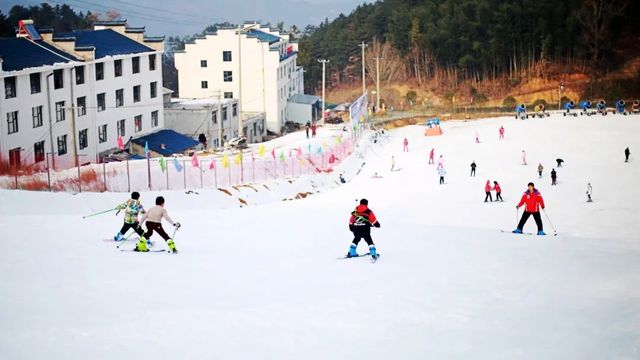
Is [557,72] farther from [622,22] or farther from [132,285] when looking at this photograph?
[132,285]

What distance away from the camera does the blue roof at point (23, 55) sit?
45.6 metres

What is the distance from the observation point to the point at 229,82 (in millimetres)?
76875

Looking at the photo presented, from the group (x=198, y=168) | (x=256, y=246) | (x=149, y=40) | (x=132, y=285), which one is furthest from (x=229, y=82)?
(x=132, y=285)

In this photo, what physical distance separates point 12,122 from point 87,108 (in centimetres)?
846

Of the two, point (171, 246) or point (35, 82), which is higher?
point (35, 82)

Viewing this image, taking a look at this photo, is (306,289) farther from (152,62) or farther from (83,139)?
(152,62)

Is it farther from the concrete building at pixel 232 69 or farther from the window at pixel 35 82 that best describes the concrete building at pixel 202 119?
the window at pixel 35 82

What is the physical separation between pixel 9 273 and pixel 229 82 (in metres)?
60.4

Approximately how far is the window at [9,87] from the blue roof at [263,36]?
115ft

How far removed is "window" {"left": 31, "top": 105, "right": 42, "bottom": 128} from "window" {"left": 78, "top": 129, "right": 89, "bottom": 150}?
4.45m

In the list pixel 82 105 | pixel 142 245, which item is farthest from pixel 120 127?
pixel 142 245

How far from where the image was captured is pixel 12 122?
44719 millimetres

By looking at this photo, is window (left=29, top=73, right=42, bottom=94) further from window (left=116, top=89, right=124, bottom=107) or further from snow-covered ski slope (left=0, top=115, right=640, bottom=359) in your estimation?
snow-covered ski slope (left=0, top=115, right=640, bottom=359)

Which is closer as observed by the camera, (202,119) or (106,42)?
(106,42)
